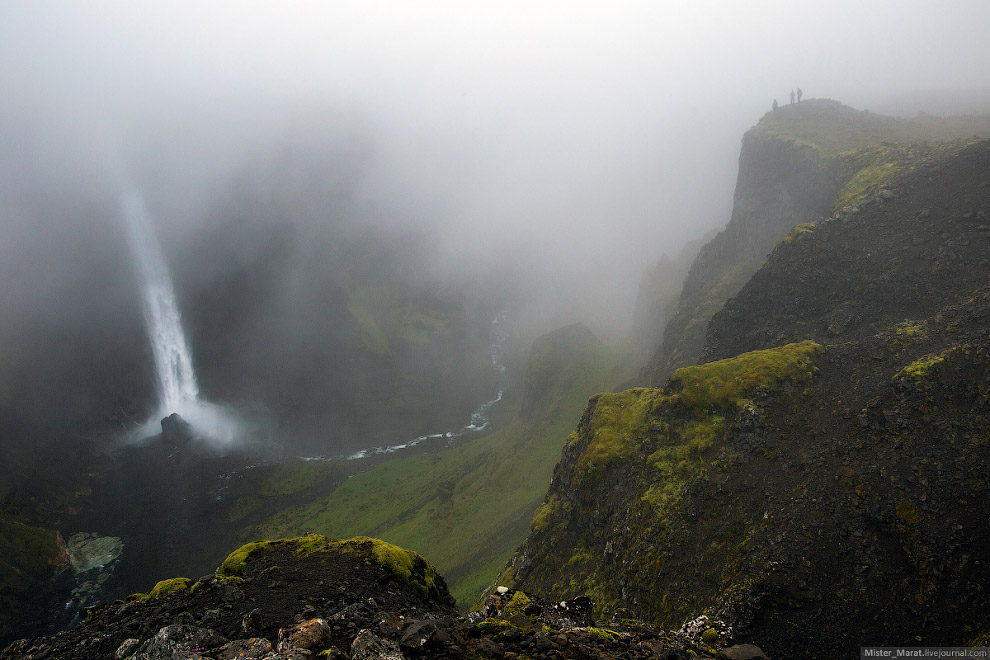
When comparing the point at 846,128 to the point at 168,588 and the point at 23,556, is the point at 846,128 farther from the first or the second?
the point at 23,556

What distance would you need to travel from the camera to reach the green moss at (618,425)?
34.1 meters

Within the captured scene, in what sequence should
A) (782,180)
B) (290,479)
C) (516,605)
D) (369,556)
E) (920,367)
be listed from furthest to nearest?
(290,479) → (782,180) → (920,367) → (369,556) → (516,605)

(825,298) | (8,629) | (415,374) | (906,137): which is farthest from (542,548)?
(415,374)

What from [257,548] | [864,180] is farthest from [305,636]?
[864,180]

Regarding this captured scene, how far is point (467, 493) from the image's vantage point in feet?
270

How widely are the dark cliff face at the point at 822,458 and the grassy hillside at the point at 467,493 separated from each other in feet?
96.3

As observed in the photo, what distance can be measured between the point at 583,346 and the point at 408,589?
4614 inches

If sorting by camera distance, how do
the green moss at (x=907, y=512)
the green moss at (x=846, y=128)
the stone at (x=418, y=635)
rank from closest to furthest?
1. the stone at (x=418, y=635)
2. the green moss at (x=907, y=512)
3. the green moss at (x=846, y=128)

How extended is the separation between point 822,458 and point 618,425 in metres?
14.1

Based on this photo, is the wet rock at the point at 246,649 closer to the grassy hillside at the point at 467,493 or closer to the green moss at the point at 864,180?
the grassy hillside at the point at 467,493

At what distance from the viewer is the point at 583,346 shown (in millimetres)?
133125

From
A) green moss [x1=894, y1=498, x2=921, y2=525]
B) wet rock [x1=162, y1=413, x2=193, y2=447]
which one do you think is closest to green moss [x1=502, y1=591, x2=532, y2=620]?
green moss [x1=894, y1=498, x2=921, y2=525]

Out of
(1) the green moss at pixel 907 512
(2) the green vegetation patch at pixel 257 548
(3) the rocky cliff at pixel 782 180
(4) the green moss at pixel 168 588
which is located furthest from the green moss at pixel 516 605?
(3) the rocky cliff at pixel 782 180

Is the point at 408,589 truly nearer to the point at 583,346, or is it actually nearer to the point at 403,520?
the point at 403,520
